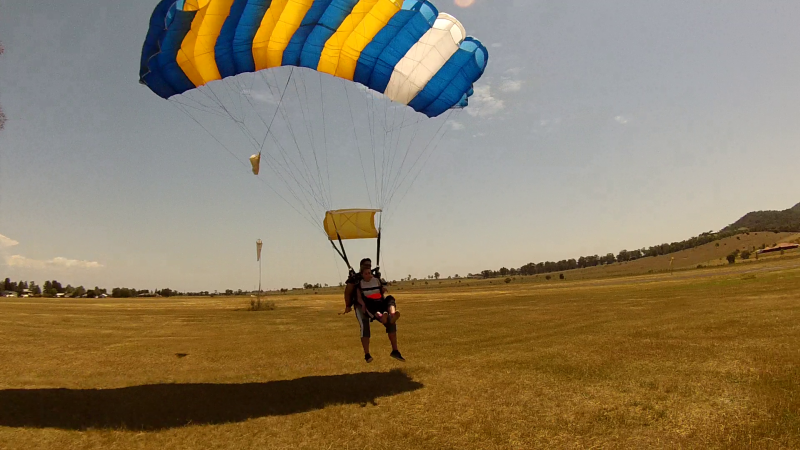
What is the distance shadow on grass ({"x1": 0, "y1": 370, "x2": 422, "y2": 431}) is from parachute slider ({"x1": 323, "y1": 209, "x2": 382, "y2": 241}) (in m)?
3.49

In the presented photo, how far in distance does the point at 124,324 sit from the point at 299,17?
2095 centimetres

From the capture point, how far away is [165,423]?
724 centimetres

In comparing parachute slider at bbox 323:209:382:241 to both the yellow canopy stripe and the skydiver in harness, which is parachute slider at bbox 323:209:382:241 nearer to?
the skydiver in harness

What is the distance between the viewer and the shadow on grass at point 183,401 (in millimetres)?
7355

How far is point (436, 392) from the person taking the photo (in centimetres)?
827

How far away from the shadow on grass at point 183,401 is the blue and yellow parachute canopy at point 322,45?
7.67 metres

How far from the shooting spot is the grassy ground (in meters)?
6.10

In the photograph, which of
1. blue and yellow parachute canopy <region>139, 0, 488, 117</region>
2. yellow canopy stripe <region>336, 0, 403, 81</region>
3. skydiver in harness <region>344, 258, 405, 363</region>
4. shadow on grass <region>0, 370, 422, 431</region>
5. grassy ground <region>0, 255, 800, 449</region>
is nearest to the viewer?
grassy ground <region>0, 255, 800, 449</region>

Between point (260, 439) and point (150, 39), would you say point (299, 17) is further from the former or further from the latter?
point (260, 439)

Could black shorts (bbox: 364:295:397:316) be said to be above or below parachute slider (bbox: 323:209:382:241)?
below

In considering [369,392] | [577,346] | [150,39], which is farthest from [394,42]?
[577,346]

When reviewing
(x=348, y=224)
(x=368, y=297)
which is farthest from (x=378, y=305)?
(x=348, y=224)

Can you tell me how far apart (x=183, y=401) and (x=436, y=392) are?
16.6ft

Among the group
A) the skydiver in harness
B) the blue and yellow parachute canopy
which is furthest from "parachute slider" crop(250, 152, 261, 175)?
the skydiver in harness
